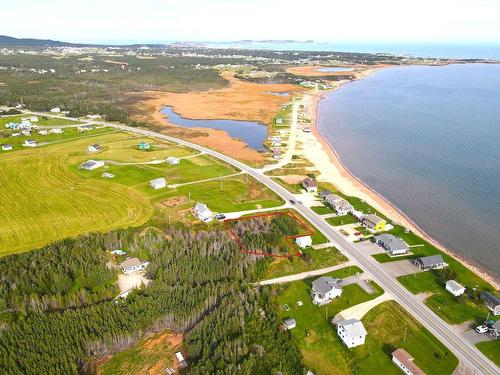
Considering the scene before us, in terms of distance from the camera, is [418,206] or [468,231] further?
[418,206]

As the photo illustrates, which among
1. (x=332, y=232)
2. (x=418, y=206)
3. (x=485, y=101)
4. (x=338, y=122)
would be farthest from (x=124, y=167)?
(x=485, y=101)

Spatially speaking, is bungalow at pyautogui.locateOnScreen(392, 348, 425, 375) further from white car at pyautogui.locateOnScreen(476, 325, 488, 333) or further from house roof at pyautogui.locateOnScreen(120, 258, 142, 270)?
house roof at pyautogui.locateOnScreen(120, 258, 142, 270)

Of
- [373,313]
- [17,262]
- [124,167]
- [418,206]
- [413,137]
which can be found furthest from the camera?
[413,137]

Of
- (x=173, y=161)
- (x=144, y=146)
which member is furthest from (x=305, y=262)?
(x=144, y=146)

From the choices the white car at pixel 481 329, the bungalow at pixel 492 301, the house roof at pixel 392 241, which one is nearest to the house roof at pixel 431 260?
the house roof at pixel 392 241

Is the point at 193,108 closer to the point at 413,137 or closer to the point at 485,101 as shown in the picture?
the point at 413,137
